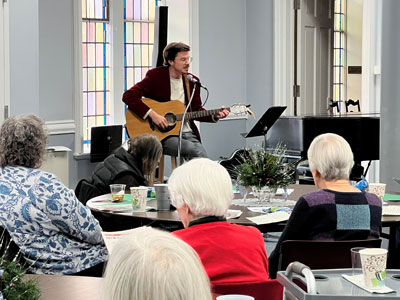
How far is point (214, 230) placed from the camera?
2627mm

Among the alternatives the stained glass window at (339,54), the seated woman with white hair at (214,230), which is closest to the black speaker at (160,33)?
the stained glass window at (339,54)

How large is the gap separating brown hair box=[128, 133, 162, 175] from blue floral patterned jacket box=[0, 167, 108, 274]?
1.45 metres

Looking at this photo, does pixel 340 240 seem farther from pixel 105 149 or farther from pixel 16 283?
pixel 105 149

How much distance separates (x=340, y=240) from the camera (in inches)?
129

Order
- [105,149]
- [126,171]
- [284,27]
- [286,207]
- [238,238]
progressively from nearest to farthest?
1. [238,238]
2. [286,207]
3. [126,171]
4. [105,149]
5. [284,27]

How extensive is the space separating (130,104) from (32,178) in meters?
3.68

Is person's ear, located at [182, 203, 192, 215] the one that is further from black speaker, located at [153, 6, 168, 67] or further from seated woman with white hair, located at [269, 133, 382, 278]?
black speaker, located at [153, 6, 168, 67]

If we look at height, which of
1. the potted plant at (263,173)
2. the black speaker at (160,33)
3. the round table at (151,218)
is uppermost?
the black speaker at (160,33)

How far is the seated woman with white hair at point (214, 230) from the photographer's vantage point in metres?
2.57

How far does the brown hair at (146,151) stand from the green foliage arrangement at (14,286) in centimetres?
293

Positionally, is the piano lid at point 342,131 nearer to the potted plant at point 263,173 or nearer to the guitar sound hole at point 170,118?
the guitar sound hole at point 170,118

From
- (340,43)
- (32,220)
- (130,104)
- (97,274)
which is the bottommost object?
(97,274)

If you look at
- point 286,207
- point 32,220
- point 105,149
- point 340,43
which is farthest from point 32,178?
point 340,43

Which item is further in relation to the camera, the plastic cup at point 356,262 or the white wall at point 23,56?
the white wall at point 23,56
